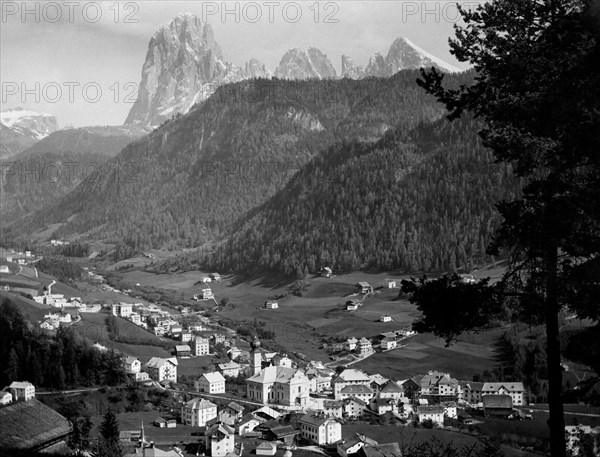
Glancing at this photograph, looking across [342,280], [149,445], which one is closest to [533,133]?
[149,445]

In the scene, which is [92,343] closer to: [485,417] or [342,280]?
[485,417]

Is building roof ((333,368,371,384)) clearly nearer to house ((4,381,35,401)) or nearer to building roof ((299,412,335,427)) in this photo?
building roof ((299,412,335,427))

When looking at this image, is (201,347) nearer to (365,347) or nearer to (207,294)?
(365,347)

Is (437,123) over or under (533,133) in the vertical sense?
over

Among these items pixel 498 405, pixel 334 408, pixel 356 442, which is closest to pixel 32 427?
pixel 356 442

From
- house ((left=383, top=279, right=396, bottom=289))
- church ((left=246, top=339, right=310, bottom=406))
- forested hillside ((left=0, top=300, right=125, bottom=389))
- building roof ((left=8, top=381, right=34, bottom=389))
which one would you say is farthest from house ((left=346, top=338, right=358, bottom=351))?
building roof ((left=8, top=381, right=34, bottom=389))

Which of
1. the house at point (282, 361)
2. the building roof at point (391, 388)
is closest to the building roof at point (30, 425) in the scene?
the building roof at point (391, 388)

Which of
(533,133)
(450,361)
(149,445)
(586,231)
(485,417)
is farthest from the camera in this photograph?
(450,361)

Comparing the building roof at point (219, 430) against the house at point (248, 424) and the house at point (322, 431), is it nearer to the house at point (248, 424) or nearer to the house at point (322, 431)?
the house at point (248, 424)
